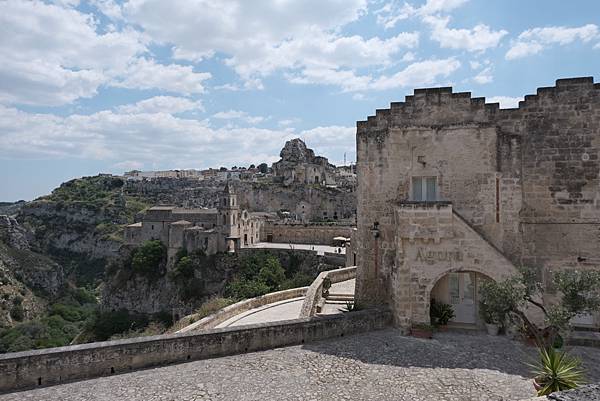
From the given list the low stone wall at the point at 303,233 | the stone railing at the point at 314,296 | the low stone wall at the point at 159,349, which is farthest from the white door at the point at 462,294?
the low stone wall at the point at 303,233

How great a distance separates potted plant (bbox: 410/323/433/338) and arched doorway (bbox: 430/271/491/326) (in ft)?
5.77

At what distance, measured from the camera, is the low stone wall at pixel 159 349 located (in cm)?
804

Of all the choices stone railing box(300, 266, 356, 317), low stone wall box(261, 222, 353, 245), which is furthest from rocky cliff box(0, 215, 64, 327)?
stone railing box(300, 266, 356, 317)

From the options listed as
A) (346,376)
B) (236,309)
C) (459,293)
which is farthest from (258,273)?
(346,376)

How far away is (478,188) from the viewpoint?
12195 mm

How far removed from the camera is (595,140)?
11.6 meters

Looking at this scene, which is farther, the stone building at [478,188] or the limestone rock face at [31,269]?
the limestone rock face at [31,269]

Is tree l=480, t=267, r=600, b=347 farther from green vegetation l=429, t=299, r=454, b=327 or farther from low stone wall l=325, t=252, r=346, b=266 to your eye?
low stone wall l=325, t=252, r=346, b=266

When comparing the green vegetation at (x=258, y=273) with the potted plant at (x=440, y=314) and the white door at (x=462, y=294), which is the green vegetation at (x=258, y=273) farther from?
the potted plant at (x=440, y=314)

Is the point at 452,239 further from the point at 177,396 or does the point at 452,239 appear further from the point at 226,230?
the point at 226,230

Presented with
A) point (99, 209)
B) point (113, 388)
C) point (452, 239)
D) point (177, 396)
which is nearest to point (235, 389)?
point (177, 396)

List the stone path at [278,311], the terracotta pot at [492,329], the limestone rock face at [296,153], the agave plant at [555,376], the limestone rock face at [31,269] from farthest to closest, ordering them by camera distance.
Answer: the limestone rock face at [296,153], the limestone rock face at [31,269], the stone path at [278,311], the terracotta pot at [492,329], the agave plant at [555,376]

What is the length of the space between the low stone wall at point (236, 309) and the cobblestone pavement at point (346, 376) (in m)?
3.71

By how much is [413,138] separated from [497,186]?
2.97 meters
